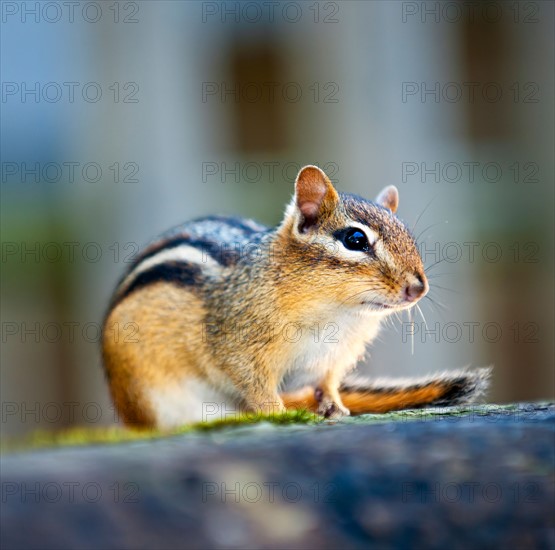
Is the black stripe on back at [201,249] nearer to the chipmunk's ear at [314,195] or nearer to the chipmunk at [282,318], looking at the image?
the chipmunk at [282,318]

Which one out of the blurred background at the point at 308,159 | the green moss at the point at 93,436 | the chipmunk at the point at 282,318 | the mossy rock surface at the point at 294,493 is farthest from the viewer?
the blurred background at the point at 308,159

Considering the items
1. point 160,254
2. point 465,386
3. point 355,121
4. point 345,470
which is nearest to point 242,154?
point 355,121

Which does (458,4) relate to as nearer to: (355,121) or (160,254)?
(355,121)

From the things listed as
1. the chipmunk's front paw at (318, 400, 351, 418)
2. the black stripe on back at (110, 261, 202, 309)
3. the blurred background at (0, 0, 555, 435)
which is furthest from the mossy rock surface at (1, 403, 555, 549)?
the blurred background at (0, 0, 555, 435)

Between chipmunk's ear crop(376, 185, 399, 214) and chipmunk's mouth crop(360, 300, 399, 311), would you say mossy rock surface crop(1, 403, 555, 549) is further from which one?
chipmunk's ear crop(376, 185, 399, 214)

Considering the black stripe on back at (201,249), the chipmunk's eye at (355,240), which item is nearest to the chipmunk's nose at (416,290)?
the chipmunk's eye at (355,240)

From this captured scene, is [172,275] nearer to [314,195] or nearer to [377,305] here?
[314,195]
